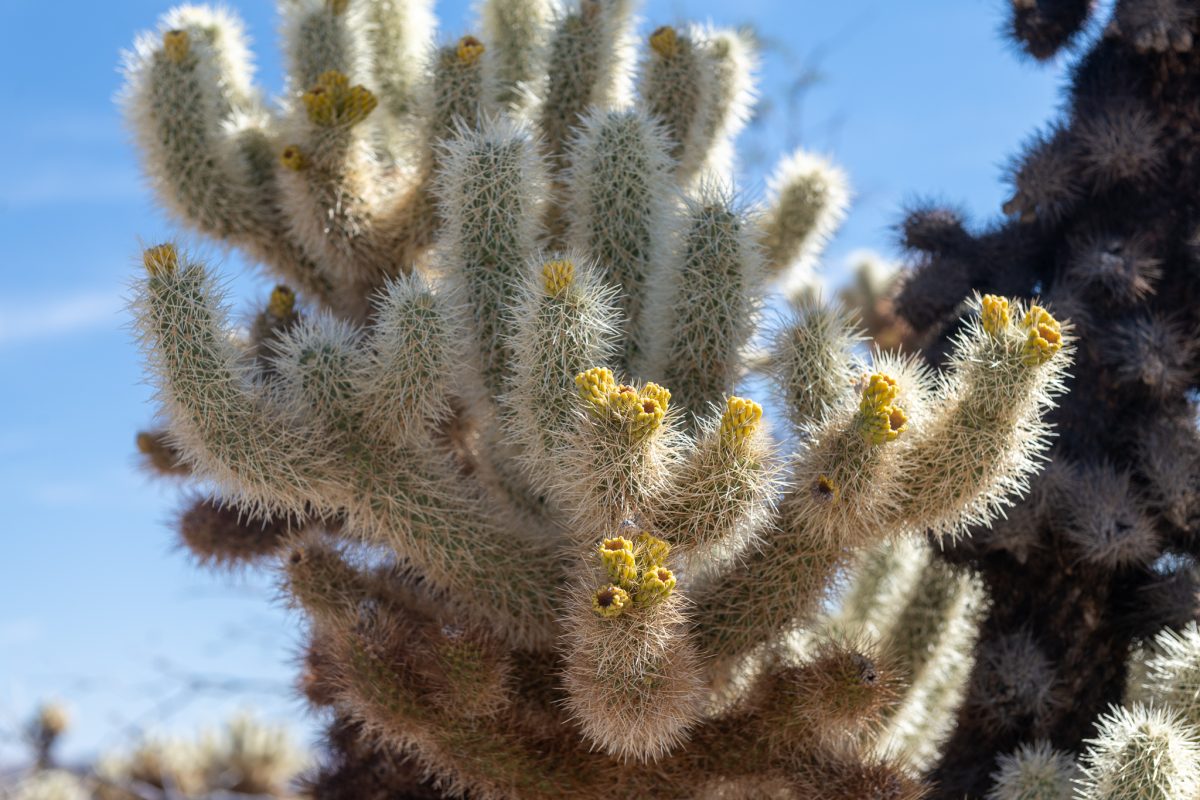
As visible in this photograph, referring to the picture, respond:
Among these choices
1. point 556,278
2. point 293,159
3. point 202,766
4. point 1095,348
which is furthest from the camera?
point 202,766

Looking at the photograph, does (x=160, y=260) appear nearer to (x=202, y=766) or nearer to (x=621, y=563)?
(x=621, y=563)

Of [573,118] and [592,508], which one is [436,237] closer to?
[573,118]

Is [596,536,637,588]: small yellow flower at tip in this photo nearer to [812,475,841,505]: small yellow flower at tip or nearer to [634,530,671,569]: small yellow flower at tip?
[634,530,671,569]: small yellow flower at tip

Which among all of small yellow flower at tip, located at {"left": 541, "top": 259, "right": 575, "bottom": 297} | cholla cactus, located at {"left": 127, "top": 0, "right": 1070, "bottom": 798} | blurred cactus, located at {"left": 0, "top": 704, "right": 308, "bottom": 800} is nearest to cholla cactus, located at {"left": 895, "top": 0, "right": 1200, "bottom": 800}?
cholla cactus, located at {"left": 127, "top": 0, "right": 1070, "bottom": 798}

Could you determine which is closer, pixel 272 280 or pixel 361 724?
pixel 361 724

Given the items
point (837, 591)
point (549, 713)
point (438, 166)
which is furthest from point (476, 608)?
point (438, 166)

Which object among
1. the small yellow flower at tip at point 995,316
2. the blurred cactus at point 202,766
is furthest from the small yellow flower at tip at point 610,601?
the blurred cactus at point 202,766

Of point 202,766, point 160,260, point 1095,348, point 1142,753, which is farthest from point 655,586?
point 202,766
